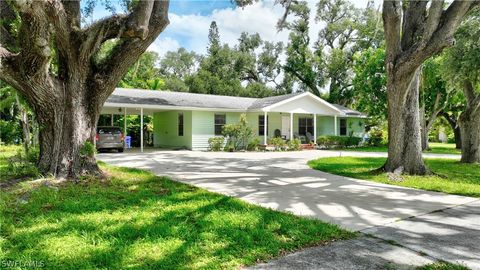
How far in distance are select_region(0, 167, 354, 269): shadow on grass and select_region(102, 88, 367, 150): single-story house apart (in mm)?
12394

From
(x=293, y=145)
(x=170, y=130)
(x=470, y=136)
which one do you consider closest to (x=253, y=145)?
(x=293, y=145)

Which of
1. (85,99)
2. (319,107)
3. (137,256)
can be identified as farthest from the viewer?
(319,107)

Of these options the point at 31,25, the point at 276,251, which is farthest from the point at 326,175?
the point at 31,25

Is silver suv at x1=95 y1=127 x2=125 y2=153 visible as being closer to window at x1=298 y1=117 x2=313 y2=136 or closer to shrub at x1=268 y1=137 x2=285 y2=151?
shrub at x1=268 y1=137 x2=285 y2=151

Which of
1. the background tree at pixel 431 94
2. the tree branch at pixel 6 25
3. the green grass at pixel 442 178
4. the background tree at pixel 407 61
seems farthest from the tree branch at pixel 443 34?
the background tree at pixel 431 94

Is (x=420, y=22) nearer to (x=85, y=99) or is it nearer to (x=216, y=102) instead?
(x=85, y=99)

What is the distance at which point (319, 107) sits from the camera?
24.6 metres

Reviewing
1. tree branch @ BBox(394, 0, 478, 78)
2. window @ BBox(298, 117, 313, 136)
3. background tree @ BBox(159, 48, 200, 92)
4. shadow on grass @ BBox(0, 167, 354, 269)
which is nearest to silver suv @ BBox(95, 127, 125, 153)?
shadow on grass @ BBox(0, 167, 354, 269)

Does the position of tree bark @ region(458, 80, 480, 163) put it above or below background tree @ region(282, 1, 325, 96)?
below

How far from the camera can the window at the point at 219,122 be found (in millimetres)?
21828

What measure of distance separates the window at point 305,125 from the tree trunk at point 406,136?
1627 centimetres

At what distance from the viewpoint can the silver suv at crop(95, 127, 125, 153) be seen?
56.7 ft

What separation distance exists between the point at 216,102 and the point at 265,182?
49.0ft

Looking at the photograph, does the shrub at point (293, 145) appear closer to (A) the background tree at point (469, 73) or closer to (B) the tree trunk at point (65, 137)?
(A) the background tree at point (469, 73)
